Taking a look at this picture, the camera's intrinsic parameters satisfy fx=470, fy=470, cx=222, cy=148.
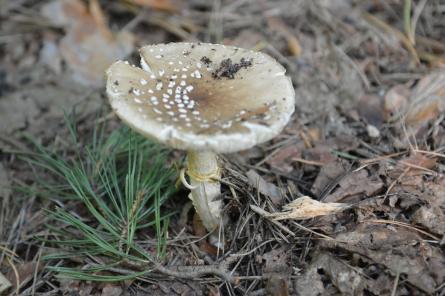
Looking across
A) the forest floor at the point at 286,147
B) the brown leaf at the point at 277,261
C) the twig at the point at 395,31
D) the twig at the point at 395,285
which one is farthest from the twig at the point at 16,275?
the twig at the point at 395,31

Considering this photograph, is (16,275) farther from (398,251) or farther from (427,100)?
(427,100)

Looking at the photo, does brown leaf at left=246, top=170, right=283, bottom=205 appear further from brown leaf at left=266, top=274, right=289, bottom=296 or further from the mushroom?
brown leaf at left=266, top=274, right=289, bottom=296

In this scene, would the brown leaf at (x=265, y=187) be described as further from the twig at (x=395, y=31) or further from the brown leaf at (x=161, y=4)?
the brown leaf at (x=161, y=4)

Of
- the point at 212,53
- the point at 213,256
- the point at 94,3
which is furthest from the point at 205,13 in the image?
the point at 213,256

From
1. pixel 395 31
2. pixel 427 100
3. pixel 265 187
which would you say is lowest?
pixel 265 187

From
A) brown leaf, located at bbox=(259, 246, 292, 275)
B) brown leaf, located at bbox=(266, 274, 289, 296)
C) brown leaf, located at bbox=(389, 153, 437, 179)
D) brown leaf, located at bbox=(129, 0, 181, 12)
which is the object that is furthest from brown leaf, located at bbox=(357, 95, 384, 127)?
brown leaf, located at bbox=(129, 0, 181, 12)

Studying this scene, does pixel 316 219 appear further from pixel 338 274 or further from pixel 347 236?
pixel 338 274

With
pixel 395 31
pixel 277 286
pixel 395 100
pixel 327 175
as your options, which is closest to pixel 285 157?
pixel 327 175
